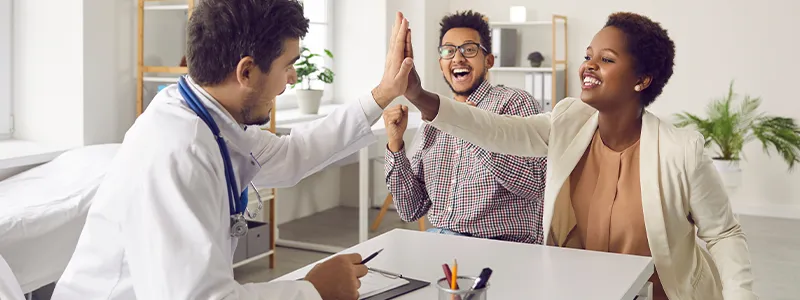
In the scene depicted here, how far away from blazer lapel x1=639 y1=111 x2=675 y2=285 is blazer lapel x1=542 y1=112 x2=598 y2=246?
0.60 feet

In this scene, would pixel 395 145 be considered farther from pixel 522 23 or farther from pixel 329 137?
pixel 522 23

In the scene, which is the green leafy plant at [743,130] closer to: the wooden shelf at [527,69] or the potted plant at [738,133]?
the potted plant at [738,133]

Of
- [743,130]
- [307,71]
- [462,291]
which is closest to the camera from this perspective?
[462,291]

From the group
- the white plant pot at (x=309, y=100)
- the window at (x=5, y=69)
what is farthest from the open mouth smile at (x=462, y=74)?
the white plant pot at (x=309, y=100)

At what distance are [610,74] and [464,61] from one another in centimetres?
60

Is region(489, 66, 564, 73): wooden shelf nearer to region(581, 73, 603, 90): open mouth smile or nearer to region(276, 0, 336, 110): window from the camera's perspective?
region(276, 0, 336, 110): window

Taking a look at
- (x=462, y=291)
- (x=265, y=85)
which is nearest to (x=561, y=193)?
(x=462, y=291)

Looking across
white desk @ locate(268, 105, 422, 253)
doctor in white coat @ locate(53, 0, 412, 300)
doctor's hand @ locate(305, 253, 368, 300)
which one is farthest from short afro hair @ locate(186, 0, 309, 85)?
white desk @ locate(268, 105, 422, 253)

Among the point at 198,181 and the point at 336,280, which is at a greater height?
the point at 198,181

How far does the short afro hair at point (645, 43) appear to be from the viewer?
2.11m

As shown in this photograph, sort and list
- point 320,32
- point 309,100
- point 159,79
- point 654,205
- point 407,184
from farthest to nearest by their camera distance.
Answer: point 320,32, point 309,100, point 159,79, point 407,184, point 654,205

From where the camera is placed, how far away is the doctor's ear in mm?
1322

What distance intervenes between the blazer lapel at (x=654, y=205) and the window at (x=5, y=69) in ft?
9.82

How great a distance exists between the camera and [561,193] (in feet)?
7.07
